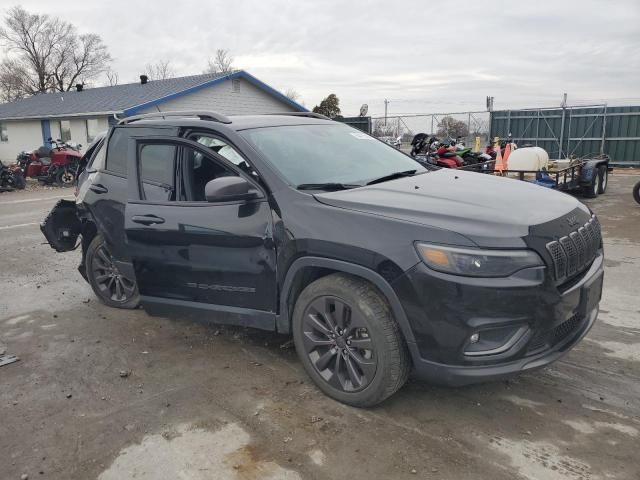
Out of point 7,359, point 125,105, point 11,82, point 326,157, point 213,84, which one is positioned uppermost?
point 11,82

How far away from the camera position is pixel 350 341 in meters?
3.16

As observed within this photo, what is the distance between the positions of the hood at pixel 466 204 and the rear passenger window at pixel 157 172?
1.34 metres

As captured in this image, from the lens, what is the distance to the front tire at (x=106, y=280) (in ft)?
17.2

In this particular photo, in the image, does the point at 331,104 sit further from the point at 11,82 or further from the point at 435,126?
the point at 11,82

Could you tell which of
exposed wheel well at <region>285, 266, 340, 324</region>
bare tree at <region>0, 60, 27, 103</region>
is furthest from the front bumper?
bare tree at <region>0, 60, 27, 103</region>

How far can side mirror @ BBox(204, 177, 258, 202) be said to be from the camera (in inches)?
131

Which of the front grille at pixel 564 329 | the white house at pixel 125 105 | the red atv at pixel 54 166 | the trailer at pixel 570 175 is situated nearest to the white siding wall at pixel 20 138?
the white house at pixel 125 105

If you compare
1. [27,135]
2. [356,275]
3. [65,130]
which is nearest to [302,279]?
[356,275]

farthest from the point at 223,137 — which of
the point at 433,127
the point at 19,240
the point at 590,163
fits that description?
the point at 433,127

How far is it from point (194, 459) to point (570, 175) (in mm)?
10580

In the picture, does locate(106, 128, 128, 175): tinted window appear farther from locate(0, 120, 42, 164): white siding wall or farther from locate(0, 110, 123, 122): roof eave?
locate(0, 120, 42, 164): white siding wall

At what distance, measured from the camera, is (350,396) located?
3.24 meters

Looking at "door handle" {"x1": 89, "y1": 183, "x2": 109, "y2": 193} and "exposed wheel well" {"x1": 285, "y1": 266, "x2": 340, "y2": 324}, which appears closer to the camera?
"exposed wheel well" {"x1": 285, "y1": 266, "x2": 340, "y2": 324}

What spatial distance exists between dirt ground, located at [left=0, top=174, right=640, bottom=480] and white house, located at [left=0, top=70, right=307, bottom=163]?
18.5m
